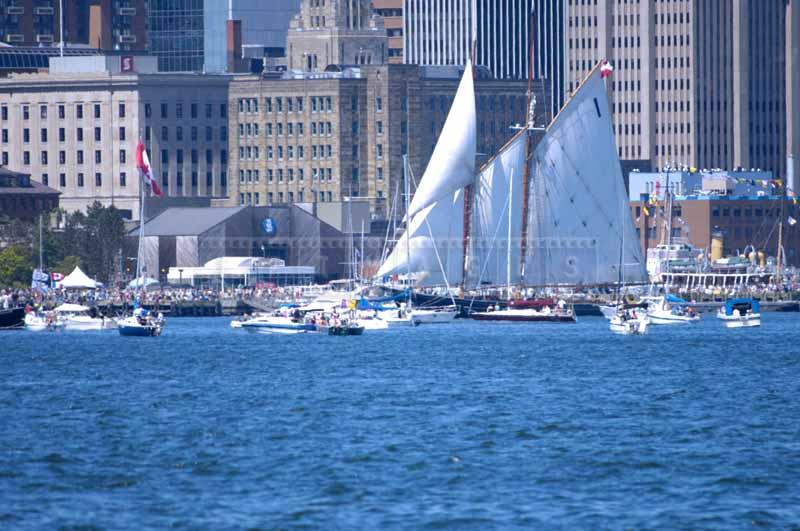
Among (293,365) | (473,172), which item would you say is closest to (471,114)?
(473,172)

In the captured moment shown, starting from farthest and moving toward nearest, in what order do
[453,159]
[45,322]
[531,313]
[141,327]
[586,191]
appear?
[453,159], [531,313], [586,191], [45,322], [141,327]

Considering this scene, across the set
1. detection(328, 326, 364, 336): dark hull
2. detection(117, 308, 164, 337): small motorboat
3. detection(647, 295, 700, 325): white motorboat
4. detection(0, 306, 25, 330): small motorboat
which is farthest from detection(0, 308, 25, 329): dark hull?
detection(647, 295, 700, 325): white motorboat

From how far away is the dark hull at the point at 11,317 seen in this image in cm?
16859

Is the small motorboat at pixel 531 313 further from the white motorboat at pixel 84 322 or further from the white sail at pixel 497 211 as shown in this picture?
the white motorboat at pixel 84 322

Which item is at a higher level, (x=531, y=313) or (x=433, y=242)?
(x=433, y=242)

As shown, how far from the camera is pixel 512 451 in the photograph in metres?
75.1

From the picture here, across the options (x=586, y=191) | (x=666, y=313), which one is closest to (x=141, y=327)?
(x=586, y=191)

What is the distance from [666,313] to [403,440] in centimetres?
9597

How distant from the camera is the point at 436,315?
604 ft

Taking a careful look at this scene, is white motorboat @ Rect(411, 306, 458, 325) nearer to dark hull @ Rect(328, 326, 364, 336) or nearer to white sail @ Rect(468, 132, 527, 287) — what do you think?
white sail @ Rect(468, 132, 527, 287)

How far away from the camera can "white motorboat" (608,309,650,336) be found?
15312cm

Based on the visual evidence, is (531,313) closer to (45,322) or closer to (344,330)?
(344,330)

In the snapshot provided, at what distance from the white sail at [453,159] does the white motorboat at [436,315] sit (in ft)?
29.1

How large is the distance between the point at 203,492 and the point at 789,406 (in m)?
31.8
